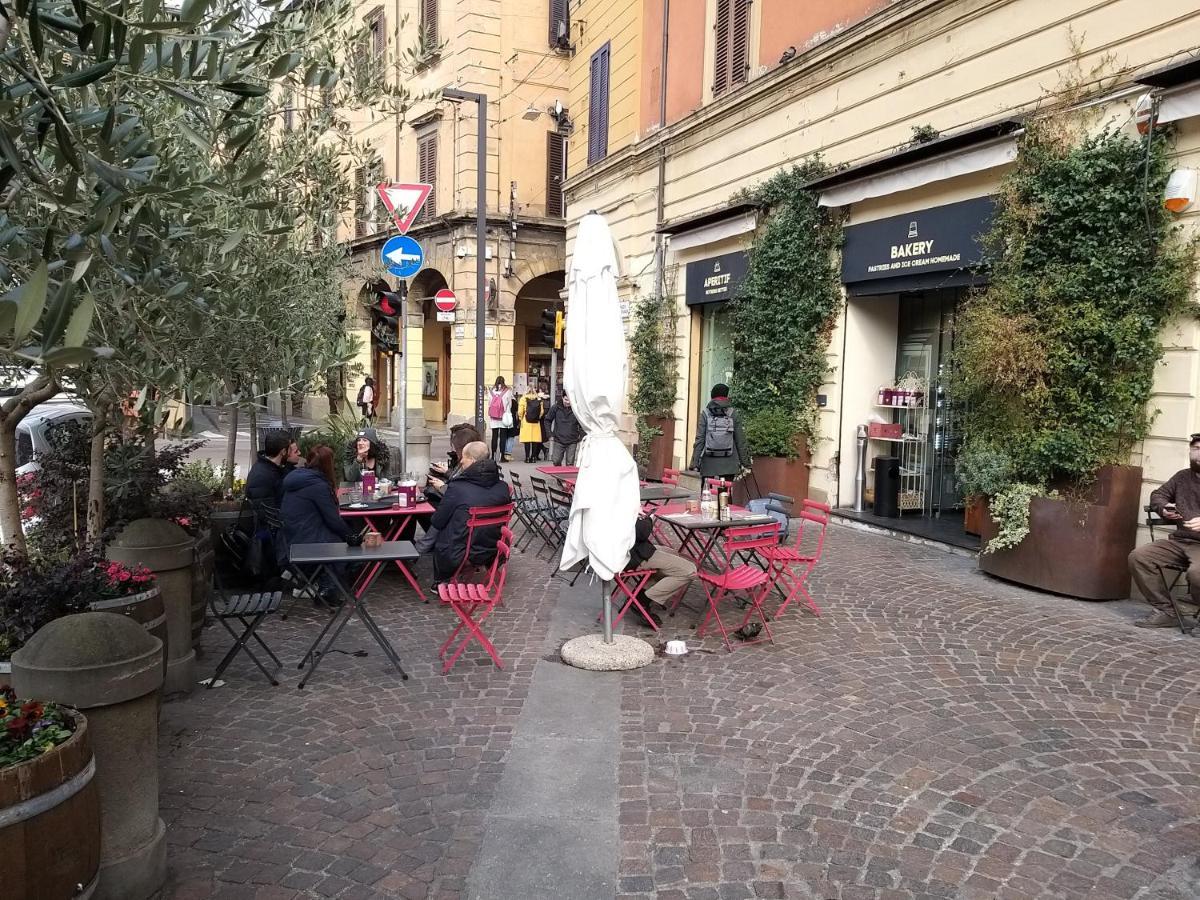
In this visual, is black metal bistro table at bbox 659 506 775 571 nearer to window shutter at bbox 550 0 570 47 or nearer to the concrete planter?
the concrete planter

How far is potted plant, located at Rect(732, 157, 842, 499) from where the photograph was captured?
11281 millimetres

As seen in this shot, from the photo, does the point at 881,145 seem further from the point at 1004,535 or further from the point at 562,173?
the point at 562,173

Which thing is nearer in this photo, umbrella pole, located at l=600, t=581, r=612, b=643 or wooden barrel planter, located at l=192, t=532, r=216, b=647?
wooden barrel planter, located at l=192, t=532, r=216, b=647

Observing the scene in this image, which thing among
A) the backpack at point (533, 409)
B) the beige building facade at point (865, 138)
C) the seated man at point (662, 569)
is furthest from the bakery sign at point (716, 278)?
the seated man at point (662, 569)

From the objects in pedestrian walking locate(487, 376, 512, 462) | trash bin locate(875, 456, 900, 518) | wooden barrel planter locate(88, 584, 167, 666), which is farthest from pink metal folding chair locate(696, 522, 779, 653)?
pedestrian walking locate(487, 376, 512, 462)

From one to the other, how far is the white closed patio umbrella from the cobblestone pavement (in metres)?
0.83

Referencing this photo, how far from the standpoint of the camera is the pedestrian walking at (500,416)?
59.0 ft

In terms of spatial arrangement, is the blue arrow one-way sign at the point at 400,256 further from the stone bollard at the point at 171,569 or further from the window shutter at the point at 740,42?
the window shutter at the point at 740,42

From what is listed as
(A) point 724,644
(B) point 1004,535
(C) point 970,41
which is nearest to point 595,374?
(A) point 724,644

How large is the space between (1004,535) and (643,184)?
1036 cm

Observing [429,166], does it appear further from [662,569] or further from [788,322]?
[662,569]

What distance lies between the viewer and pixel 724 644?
19.7ft

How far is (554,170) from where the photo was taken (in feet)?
85.4

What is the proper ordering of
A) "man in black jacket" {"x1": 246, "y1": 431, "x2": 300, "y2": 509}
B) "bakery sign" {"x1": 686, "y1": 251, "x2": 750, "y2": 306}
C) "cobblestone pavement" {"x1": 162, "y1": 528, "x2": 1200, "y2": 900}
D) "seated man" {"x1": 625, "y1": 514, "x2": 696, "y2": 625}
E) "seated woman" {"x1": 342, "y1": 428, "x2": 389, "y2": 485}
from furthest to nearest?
"bakery sign" {"x1": 686, "y1": 251, "x2": 750, "y2": 306}, "seated woman" {"x1": 342, "y1": 428, "x2": 389, "y2": 485}, "man in black jacket" {"x1": 246, "y1": 431, "x2": 300, "y2": 509}, "seated man" {"x1": 625, "y1": 514, "x2": 696, "y2": 625}, "cobblestone pavement" {"x1": 162, "y1": 528, "x2": 1200, "y2": 900}
